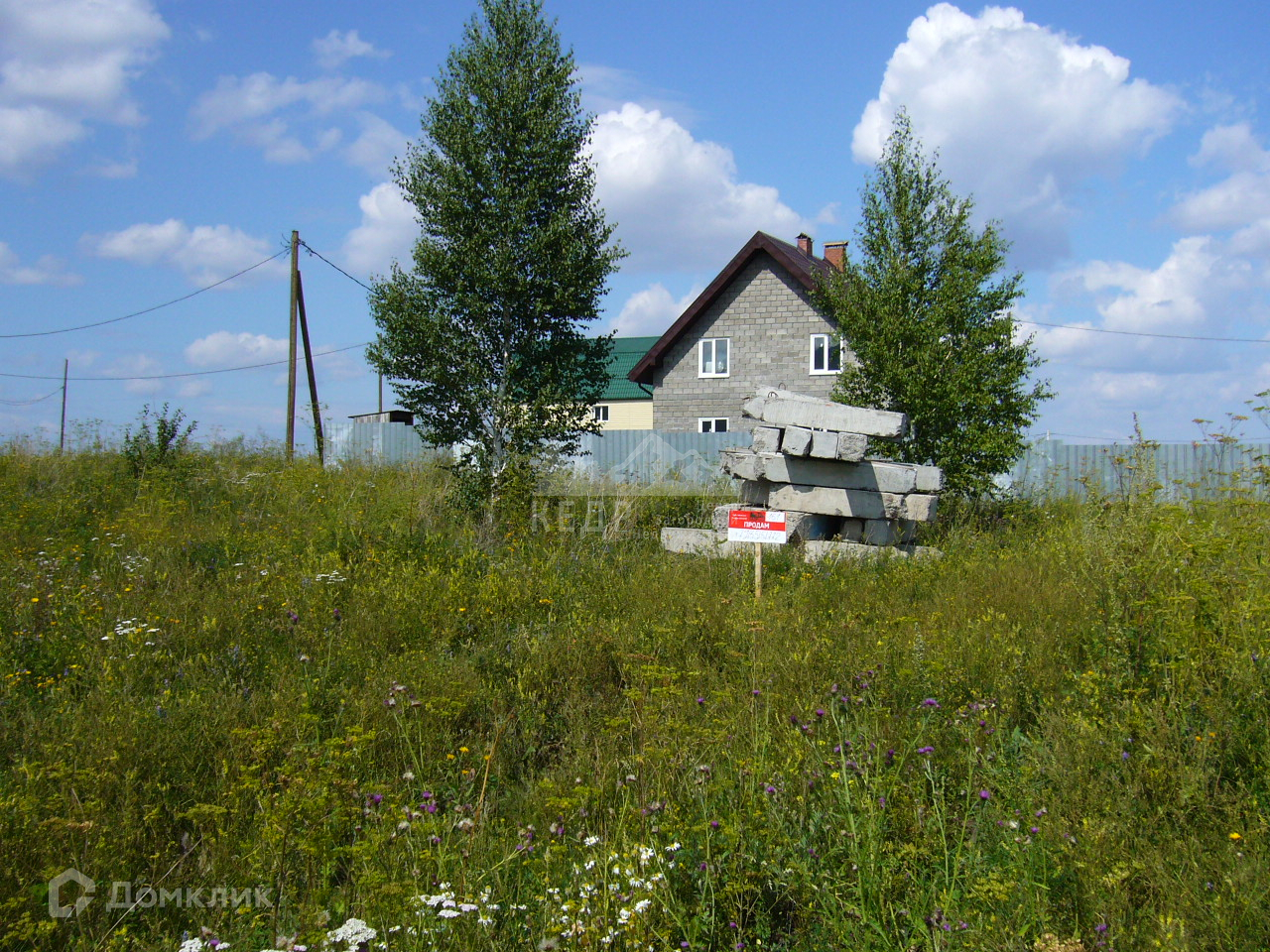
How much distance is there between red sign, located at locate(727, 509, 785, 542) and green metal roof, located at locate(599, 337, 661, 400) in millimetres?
27332

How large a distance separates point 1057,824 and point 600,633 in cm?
322

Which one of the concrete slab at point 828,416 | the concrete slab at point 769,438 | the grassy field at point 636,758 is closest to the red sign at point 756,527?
the grassy field at point 636,758

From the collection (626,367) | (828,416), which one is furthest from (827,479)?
(626,367)

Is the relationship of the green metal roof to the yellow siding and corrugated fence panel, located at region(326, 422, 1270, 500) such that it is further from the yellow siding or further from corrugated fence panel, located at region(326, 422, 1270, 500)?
corrugated fence panel, located at region(326, 422, 1270, 500)

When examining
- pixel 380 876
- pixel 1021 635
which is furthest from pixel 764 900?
pixel 1021 635

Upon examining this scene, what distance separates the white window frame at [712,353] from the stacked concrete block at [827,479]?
17.2m

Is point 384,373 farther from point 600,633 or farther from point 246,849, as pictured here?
point 246,849

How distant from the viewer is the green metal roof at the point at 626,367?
37.0 metres

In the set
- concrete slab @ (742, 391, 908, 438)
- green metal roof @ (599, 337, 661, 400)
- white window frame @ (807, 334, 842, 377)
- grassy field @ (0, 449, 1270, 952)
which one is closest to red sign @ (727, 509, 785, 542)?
grassy field @ (0, 449, 1270, 952)

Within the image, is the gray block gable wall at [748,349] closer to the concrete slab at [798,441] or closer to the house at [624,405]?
the house at [624,405]

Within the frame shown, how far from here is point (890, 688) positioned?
438 centimetres

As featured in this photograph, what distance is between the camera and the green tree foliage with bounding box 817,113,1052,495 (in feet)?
42.7

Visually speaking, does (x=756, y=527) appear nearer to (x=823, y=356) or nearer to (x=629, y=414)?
Result: (x=823, y=356)

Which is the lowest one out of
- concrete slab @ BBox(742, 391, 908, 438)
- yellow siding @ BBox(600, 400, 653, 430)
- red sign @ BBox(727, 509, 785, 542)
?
red sign @ BBox(727, 509, 785, 542)
